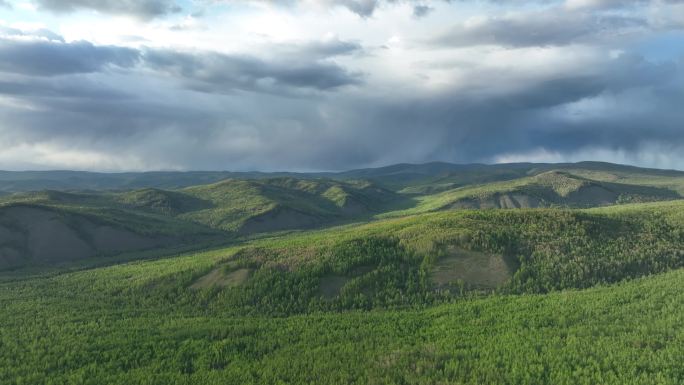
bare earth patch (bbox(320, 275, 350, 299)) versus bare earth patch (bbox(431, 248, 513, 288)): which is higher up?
bare earth patch (bbox(431, 248, 513, 288))

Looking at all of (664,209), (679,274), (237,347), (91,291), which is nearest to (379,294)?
(237,347)

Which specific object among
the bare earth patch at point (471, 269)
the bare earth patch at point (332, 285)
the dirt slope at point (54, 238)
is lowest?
the dirt slope at point (54, 238)

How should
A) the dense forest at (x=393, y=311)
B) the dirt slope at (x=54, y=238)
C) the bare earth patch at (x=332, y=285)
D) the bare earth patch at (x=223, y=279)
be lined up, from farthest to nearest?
the dirt slope at (x=54, y=238) < the bare earth patch at (x=223, y=279) < the bare earth patch at (x=332, y=285) < the dense forest at (x=393, y=311)

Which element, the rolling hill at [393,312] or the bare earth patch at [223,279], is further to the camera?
the bare earth patch at [223,279]

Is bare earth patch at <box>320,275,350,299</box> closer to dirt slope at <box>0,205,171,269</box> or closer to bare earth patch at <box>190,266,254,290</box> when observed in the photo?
bare earth patch at <box>190,266,254,290</box>

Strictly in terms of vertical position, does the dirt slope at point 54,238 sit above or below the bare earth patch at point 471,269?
below

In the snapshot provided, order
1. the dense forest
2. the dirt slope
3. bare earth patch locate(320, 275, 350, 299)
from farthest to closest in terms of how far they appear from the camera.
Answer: the dirt slope
bare earth patch locate(320, 275, 350, 299)
the dense forest

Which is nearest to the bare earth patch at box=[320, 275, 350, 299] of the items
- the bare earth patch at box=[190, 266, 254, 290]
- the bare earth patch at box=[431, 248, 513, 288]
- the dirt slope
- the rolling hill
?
the rolling hill

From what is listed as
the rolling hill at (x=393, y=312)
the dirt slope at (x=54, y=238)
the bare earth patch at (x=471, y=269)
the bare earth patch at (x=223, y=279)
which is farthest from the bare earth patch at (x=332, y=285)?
the dirt slope at (x=54, y=238)

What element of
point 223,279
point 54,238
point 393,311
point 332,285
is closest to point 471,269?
point 393,311

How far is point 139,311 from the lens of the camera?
198ft

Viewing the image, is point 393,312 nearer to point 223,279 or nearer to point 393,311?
point 393,311

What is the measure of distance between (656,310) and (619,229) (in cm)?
4705

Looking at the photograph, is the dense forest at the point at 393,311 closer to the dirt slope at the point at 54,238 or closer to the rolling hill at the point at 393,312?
the rolling hill at the point at 393,312
